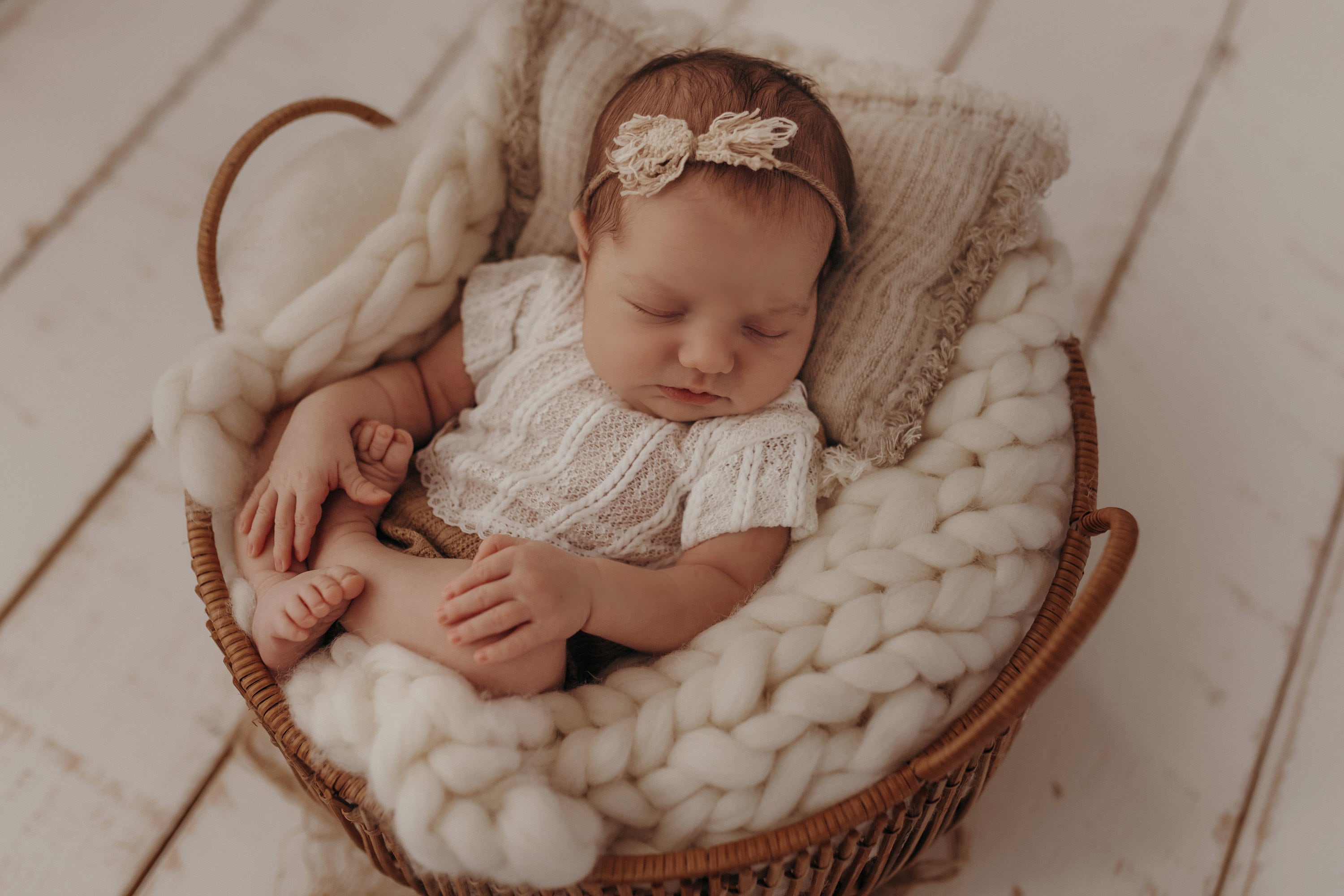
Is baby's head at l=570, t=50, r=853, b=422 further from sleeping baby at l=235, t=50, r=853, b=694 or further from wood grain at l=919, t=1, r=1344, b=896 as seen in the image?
wood grain at l=919, t=1, r=1344, b=896

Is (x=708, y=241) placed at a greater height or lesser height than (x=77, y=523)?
greater

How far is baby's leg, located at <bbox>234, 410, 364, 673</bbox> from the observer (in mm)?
979

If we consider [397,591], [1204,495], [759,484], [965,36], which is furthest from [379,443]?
[965,36]

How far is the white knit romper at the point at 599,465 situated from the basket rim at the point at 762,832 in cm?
26

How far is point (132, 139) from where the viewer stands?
1.76m

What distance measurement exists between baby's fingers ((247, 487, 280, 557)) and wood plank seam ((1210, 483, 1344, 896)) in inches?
47.8

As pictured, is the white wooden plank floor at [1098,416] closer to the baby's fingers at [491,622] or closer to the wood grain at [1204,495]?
the wood grain at [1204,495]

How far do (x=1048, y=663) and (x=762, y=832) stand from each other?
0.97ft

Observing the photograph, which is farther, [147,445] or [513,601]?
[147,445]

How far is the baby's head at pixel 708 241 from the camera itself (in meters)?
1.03

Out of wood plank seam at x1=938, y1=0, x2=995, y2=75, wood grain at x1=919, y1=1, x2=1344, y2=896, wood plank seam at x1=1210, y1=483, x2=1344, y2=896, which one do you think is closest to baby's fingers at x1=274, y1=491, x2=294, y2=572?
wood grain at x1=919, y1=1, x2=1344, y2=896

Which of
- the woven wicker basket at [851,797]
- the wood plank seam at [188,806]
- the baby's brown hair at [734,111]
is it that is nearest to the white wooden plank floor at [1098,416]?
the wood plank seam at [188,806]

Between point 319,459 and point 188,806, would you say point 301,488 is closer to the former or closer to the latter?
point 319,459

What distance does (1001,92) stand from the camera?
1294mm
